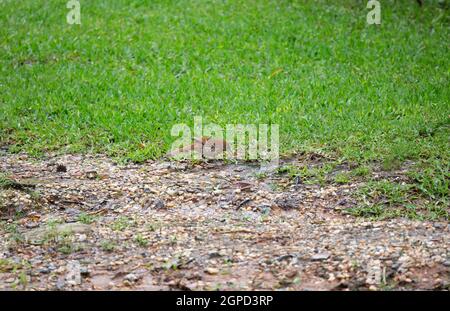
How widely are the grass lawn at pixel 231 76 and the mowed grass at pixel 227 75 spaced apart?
20 mm

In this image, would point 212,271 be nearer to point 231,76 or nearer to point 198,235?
point 198,235

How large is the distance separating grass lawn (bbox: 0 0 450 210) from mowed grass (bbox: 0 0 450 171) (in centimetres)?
2

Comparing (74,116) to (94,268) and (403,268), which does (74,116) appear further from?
(403,268)

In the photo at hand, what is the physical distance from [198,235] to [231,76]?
4128 millimetres

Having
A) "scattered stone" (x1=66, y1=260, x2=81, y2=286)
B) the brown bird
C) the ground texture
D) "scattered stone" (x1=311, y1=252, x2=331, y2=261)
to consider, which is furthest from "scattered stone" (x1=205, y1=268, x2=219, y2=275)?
the brown bird

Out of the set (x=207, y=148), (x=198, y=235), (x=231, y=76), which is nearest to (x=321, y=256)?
(x=198, y=235)

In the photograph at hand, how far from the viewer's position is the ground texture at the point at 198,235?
4.55m

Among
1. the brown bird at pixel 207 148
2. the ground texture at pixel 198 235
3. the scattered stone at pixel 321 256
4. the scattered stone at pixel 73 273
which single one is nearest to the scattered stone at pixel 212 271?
the ground texture at pixel 198 235

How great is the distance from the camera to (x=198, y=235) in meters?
5.18

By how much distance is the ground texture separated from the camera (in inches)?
179

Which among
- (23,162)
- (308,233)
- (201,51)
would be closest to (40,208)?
(23,162)

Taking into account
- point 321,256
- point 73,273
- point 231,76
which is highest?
point 231,76

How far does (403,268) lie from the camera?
452 cm

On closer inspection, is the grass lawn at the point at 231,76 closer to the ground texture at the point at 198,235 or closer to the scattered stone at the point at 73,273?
the ground texture at the point at 198,235
